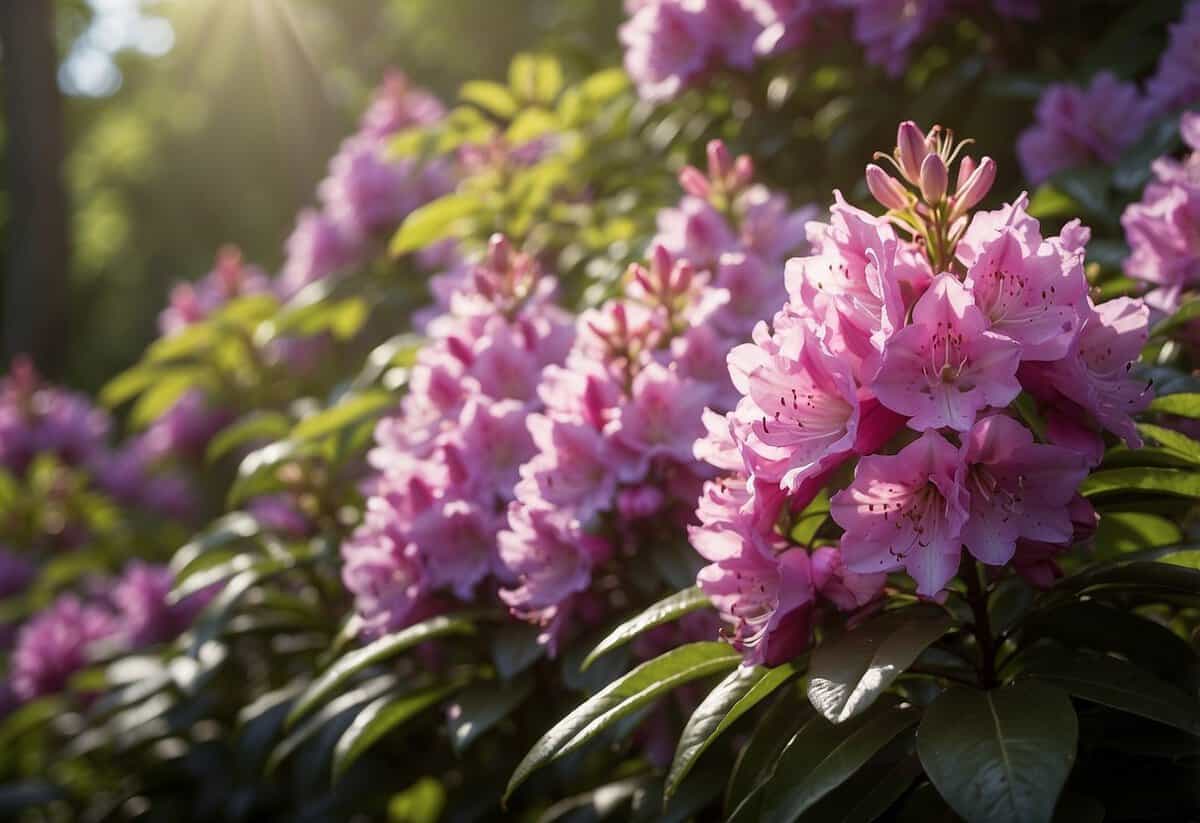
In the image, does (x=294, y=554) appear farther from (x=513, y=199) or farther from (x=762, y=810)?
(x=762, y=810)

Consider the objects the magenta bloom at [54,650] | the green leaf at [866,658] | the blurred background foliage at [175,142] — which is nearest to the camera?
the green leaf at [866,658]

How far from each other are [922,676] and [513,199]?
1688mm

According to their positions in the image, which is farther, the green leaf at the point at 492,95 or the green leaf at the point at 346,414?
the green leaf at the point at 492,95

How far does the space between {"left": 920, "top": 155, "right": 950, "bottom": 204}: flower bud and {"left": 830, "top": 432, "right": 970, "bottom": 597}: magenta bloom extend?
262 mm

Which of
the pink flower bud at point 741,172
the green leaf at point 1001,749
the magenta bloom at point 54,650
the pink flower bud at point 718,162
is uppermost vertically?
the pink flower bud at point 718,162

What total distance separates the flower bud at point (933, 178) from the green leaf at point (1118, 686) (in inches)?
20.6

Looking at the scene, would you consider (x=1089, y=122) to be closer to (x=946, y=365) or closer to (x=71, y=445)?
(x=946, y=365)

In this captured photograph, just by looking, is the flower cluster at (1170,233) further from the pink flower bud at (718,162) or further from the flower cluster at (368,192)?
the flower cluster at (368,192)

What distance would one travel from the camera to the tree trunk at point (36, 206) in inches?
245

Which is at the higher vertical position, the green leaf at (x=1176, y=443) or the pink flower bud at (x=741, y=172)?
the pink flower bud at (x=741, y=172)

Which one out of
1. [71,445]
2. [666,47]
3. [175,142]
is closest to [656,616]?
[666,47]

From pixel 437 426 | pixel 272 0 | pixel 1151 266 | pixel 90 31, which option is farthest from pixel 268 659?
pixel 90 31

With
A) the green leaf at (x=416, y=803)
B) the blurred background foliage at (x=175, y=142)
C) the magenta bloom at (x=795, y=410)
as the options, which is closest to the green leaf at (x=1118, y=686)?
the magenta bloom at (x=795, y=410)

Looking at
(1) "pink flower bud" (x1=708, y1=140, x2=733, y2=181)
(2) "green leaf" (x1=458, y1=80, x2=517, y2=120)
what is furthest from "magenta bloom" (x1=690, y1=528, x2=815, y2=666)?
(2) "green leaf" (x1=458, y1=80, x2=517, y2=120)
